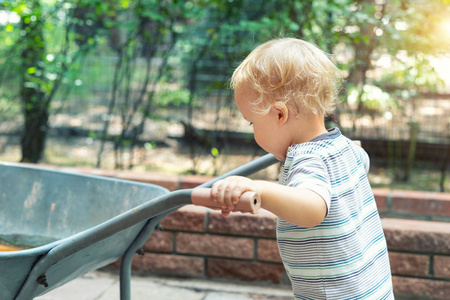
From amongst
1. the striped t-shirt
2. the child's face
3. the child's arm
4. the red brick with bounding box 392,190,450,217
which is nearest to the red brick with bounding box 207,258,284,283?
the red brick with bounding box 392,190,450,217

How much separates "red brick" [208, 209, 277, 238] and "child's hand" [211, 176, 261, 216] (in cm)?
169

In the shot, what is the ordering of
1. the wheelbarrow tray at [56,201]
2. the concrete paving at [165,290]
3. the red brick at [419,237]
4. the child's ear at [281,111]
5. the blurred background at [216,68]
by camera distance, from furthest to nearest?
the blurred background at [216,68], the concrete paving at [165,290], the red brick at [419,237], the wheelbarrow tray at [56,201], the child's ear at [281,111]

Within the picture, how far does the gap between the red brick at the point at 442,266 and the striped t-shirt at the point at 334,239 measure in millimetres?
1320

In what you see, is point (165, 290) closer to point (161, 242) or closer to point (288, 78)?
point (161, 242)

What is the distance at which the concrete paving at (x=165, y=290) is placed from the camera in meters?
2.76

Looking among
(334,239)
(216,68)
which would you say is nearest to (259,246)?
(334,239)

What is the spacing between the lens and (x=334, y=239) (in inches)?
53.1

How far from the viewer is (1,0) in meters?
3.92

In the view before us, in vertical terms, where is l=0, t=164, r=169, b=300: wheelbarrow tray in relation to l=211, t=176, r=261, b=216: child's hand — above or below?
below

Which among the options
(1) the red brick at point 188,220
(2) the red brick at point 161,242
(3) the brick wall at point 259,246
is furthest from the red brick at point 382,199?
(2) the red brick at point 161,242

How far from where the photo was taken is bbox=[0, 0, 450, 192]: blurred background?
3523 millimetres

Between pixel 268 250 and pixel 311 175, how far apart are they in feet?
5.47

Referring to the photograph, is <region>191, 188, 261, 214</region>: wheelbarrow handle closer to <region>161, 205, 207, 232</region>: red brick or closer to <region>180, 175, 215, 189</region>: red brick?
<region>161, 205, 207, 232</region>: red brick

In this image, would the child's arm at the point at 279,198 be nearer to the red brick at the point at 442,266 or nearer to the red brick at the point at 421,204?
the red brick at the point at 442,266
